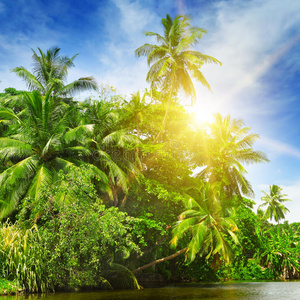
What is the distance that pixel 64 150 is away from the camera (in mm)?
17188

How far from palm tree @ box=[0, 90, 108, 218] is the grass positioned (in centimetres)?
374

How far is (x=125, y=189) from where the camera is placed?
17.8m

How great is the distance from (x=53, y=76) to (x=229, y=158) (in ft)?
48.7

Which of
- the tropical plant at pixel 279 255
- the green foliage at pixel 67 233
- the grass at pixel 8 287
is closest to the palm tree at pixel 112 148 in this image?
the green foliage at pixel 67 233

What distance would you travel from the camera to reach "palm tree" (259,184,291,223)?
51.8m

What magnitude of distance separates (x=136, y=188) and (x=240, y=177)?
985 cm

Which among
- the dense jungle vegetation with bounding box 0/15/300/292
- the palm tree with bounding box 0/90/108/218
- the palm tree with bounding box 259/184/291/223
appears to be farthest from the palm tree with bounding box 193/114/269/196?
the palm tree with bounding box 259/184/291/223

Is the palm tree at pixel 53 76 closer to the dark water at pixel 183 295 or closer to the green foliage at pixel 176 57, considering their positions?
the green foliage at pixel 176 57

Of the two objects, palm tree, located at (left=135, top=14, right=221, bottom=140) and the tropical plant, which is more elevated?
palm tree, located at (left=135, top=14, right=221, bottom=140)

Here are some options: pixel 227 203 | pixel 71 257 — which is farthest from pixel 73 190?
pixel 227 203

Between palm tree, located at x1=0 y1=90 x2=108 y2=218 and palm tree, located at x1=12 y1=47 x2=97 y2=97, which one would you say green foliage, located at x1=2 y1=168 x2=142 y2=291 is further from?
palm tree, located at x1=12 y1=47 x2=97 y2=97

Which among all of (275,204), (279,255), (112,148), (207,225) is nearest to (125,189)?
(112,148)

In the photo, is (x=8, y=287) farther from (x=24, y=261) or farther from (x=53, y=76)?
(x=53, y=76)

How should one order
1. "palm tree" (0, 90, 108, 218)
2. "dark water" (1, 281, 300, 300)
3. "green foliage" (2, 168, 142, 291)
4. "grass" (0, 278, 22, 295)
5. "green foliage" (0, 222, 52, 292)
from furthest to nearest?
"palm tree" (0, 90, 108, 218), "green foliage" (2, 168, 142, 291), "green foliage" (0, 222, 52, 292), "grass" (0, 278, 22, 295), "dark water" (1, 281, 300, 300)
